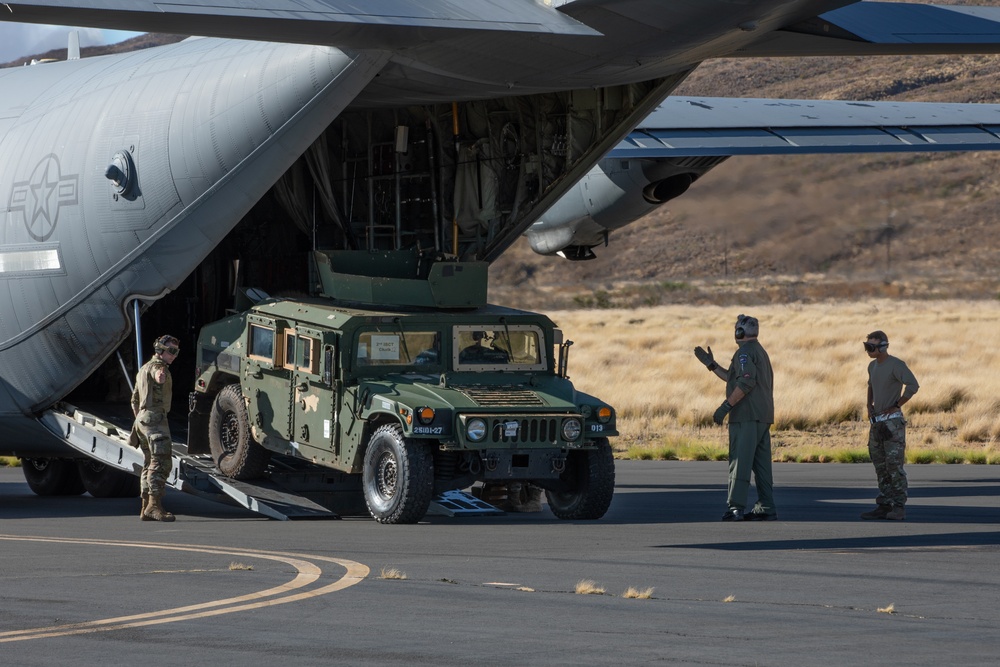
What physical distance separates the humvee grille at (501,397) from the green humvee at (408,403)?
20mm

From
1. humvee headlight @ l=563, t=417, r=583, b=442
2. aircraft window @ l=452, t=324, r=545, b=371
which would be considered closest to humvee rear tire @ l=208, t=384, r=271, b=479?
aircraft window @ l=452, t=324, r=545, b=371

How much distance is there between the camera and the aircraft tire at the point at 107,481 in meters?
18.9

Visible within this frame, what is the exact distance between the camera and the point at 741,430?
14.8 meters

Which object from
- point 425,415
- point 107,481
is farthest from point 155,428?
point 107,481

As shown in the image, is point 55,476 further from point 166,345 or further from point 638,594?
point 638,594

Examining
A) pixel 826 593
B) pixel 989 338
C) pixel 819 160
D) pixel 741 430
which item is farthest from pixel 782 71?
pixel 826 593

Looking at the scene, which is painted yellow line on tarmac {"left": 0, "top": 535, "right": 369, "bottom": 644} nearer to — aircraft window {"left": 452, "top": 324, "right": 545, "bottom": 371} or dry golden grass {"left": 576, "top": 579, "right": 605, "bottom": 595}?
dry golden grass {"left": 576, "top": 579, "right": 605, "bottom": 595}

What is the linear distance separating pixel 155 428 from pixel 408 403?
2787 mm

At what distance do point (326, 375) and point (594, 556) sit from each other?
4092mm

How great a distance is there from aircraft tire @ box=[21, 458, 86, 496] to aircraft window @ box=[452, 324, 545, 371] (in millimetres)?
6583

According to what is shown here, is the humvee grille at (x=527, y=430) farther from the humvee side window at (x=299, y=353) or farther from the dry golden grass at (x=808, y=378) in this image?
the dry golden grass at (x=808, y=378)

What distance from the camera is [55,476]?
19734 mm

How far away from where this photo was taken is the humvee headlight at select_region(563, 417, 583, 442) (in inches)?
569

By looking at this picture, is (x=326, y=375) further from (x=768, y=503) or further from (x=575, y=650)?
(x=575, y=650)
